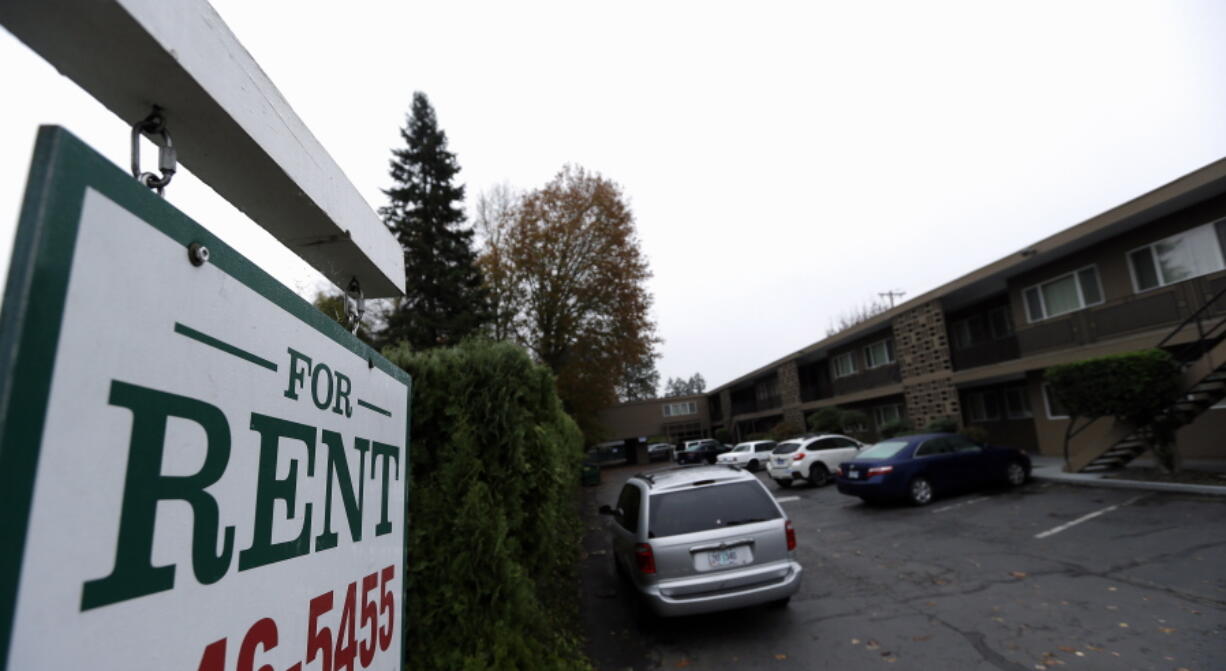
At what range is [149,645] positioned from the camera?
0.68 metres

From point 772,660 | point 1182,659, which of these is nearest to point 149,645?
point 772,660

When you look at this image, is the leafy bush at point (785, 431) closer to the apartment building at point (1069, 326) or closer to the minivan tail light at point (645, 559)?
the apartment building at point (1069, 326)

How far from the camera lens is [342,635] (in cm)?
120

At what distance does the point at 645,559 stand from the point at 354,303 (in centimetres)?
513

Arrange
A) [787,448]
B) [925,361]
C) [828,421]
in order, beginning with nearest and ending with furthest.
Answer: [787,448] → [925,361] → [828,421]

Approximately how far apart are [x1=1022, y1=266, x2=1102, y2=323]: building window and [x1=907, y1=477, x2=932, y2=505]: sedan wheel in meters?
8.65

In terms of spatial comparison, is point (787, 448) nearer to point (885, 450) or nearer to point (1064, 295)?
point (885, 450)

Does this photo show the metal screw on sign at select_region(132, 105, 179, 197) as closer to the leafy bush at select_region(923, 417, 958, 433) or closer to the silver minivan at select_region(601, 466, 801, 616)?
the silver minivan at select_region(601, 466, 801, 616)

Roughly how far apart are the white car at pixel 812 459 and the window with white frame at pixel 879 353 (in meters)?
8.50

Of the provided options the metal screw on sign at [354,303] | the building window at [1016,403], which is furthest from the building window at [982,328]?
the metal screw on sign at [354,303]

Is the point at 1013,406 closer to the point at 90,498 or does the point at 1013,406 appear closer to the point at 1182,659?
the point at 1182,659

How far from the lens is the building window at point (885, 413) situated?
85.0 ft

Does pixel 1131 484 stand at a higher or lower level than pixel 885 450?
lower

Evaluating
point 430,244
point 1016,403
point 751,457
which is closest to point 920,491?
point 1016,403
